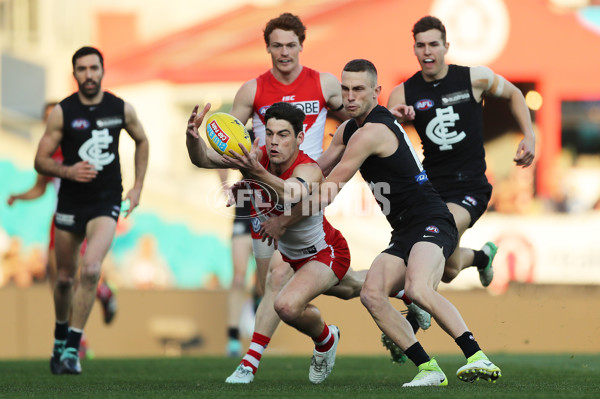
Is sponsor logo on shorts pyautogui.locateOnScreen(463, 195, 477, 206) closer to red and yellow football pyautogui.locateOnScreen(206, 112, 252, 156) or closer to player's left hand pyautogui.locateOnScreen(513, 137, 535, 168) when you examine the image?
player's left hand pyautogui.locateOnScreen(513, 137, 535, 168)

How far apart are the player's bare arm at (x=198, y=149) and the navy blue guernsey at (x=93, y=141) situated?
206 centimetres

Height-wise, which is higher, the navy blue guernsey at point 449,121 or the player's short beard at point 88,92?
the player's short beard at point 88,92

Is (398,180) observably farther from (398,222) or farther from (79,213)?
(79,213)

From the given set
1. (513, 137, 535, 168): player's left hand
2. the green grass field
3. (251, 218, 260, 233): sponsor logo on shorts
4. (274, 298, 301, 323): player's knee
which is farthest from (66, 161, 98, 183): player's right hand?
(513, 137, 535, 168): player's left hand

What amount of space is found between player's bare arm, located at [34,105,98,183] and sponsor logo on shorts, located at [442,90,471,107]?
119 inches

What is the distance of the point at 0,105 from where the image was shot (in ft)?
94.3

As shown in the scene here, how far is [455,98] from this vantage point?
8.66 meters

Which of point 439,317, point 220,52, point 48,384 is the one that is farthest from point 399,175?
point 220,52

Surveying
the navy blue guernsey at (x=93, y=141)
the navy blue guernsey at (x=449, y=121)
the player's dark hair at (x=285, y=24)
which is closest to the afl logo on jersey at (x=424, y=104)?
the navy blue guernsey at (x=449, y=121)

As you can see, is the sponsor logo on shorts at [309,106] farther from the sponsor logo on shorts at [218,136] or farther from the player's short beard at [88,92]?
the player's short beard at [88,92]

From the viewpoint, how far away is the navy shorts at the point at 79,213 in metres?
9.27

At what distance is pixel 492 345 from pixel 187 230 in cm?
710

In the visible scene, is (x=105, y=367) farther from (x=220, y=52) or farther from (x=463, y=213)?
(x=220, y=52)

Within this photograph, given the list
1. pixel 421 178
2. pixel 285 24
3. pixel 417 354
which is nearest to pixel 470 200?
pixel 421 178
